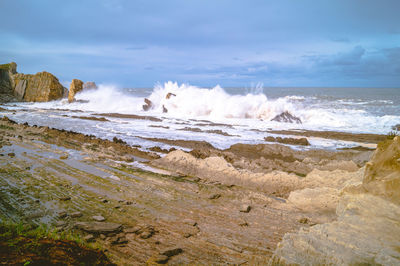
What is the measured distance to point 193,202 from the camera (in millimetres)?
4754

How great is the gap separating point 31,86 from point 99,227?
42077 mm

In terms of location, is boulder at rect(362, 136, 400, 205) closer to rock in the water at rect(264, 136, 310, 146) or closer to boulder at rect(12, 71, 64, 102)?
rock in the water at rect(264, 136, 310, 146)

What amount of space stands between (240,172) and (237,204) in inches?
61.9

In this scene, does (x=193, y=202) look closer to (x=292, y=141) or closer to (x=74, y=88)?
(x=292, y=141)

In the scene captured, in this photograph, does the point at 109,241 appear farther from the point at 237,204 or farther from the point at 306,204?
the point at 306,204

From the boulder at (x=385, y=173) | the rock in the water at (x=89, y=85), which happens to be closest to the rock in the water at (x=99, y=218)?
the boulder at (x=385, y=173)

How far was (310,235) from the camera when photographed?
2.85 metres

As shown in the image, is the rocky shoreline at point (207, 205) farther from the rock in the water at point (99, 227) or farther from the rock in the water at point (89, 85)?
the rock in the water at point (89, 85)

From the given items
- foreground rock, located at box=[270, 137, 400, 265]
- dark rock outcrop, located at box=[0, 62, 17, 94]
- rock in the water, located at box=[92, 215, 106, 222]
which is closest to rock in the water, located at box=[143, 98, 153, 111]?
dark rock outcrop, located at box=[0, 62, 17, 94]

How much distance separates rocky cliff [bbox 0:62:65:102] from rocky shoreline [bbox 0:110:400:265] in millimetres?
34913

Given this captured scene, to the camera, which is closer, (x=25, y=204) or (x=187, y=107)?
(x=25, y=204)

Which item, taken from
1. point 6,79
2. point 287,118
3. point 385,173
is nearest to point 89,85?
point 6,79

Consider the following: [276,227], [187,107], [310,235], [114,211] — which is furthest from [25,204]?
[187,107]

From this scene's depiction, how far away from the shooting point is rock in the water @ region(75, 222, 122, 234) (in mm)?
3561
